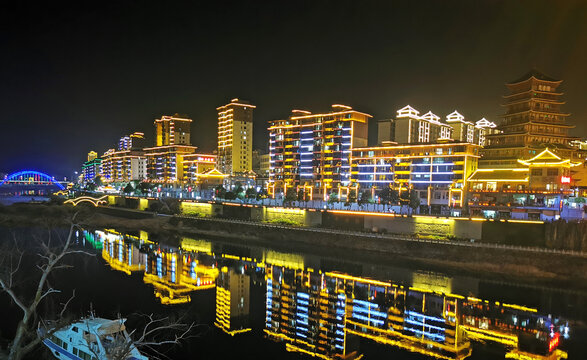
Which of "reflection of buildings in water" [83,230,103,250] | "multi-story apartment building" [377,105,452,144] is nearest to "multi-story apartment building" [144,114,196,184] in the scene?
"reflection of buildings in water" [83,230,103,250]

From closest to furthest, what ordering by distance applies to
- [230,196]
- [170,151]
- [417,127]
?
[230,196]
[417,127]
[170,151]

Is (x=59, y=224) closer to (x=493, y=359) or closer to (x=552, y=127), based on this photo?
(x=493, y=359)

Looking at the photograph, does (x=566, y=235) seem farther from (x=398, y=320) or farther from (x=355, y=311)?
(x=355, y=311)

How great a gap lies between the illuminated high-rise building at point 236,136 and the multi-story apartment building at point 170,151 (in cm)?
1815

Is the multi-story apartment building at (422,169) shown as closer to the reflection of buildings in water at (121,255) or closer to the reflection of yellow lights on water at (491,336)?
the reflection of yellow lights on water at (491,336)

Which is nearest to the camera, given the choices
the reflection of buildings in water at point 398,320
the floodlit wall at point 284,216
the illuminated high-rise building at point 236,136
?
the reflection of buildings in water at point 398,320

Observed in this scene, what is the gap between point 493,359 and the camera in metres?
20.6

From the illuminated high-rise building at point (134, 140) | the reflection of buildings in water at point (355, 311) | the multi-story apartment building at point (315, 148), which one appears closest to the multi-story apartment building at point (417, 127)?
the multi-story apartment building at point (315, 148)

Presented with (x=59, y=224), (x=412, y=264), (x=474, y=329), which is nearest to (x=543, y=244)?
(x=412, y=264)

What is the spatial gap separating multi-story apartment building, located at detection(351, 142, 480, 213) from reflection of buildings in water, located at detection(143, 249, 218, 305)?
38.1 meters

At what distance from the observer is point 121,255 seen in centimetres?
4484

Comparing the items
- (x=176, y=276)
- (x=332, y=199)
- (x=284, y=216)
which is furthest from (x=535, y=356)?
(x=332, y=199)

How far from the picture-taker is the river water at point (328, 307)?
21.9 metres

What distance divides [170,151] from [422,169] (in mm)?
88119
